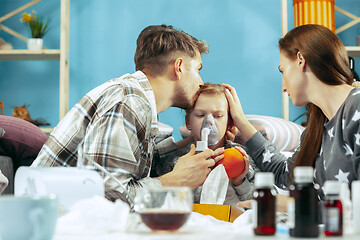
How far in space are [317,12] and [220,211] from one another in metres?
1.72

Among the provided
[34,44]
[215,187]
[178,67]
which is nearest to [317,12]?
[178,67]

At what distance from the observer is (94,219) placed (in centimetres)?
74

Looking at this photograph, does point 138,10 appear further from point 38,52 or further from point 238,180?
point 238,180

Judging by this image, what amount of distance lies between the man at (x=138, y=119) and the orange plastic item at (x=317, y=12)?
0.82 meters

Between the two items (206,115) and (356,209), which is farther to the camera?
(206,115)

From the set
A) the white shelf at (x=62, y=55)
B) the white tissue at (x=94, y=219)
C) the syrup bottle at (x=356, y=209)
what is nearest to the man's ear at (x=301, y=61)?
the syrup bottle at (x=356, y=209)

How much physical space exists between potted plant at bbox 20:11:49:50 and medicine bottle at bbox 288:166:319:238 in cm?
246

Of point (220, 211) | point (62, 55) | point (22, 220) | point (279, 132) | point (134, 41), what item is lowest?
point (220, 211)

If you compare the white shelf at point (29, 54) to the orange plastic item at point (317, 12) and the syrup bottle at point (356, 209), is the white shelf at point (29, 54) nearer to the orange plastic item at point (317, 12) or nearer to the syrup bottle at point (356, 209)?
the orange plastic item at point (317, 12)

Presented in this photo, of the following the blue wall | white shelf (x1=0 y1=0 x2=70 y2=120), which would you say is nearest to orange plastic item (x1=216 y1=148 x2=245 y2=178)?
the blue wall

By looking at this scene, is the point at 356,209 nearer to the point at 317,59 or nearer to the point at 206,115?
the point at 317,59

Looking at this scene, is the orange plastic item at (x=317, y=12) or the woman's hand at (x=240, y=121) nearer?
the woman's hand at (x=240, y=121)

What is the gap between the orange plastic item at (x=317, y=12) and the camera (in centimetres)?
268

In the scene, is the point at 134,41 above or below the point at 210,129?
above
